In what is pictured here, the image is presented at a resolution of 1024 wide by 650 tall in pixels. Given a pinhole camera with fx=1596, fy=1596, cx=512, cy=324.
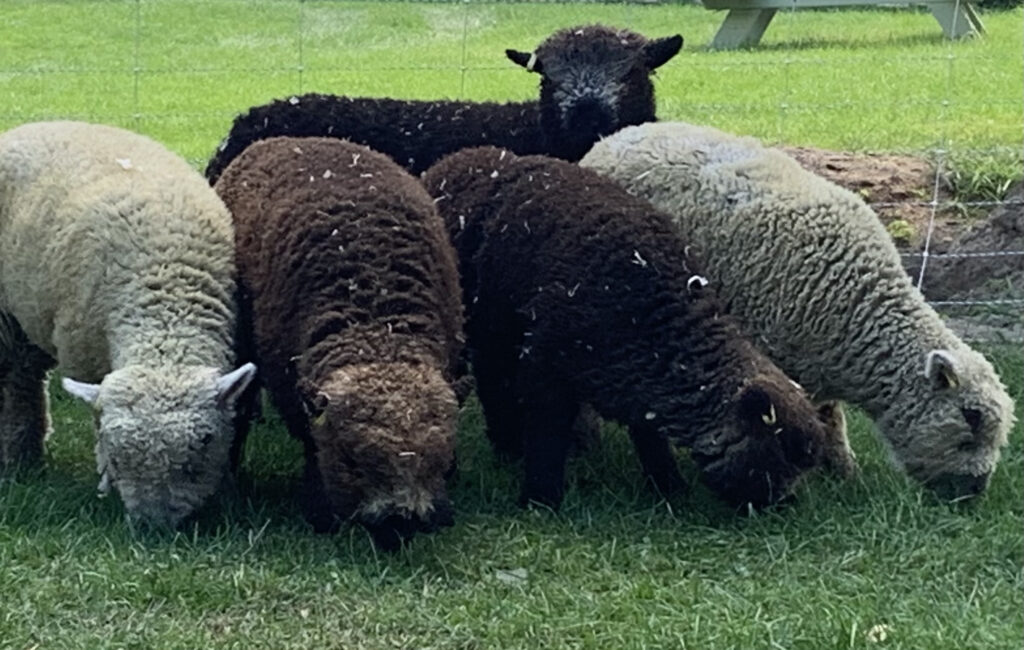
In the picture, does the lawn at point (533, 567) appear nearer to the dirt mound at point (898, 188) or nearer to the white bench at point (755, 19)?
the dirt mound at point (898, 188)

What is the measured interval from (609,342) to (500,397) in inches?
34.5

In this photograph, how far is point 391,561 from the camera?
591 cm

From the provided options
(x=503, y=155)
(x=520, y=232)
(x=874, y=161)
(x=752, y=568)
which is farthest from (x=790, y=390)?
(x=874, y=161)

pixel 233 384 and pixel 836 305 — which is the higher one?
pixel 836 305

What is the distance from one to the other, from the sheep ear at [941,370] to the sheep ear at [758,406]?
81 centimetres

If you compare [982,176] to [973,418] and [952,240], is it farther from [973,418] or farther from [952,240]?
[973,418]

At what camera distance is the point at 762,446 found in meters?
6.29

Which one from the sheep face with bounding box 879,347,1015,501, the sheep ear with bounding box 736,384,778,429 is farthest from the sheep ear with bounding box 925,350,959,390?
the sheep ear with bounding box 736,384,778,429

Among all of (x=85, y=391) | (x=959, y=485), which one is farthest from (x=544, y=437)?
(x=85, y=391)

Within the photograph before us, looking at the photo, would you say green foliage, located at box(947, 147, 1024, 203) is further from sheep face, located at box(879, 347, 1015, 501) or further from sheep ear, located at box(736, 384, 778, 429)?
sheep ear, located at box(736, 384, 778, 429)

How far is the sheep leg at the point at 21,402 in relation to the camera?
23.4 ft

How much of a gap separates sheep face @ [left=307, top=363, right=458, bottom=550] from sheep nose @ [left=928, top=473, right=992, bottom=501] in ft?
6.99

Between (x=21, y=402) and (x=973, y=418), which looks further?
(x=21, y=402)

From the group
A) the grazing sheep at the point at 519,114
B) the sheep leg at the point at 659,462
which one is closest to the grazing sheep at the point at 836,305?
the sheep leg at the point at 659,462
